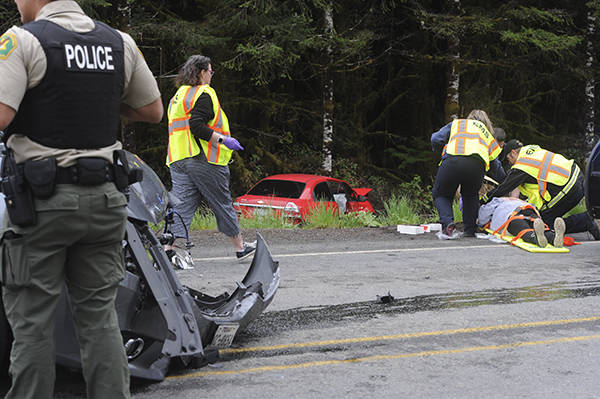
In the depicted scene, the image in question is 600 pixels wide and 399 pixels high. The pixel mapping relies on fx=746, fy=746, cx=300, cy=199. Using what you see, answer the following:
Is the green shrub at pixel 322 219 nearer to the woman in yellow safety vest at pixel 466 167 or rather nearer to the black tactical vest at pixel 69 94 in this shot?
the woman in yellow safety vest at pixel 466 167

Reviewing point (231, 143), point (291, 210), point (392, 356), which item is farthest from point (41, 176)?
point (291, 210)

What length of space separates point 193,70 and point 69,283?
415cm

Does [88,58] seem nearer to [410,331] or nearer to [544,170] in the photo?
[410,331]

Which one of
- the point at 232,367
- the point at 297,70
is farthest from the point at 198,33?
the point at 232,367

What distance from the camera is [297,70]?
21047 mm

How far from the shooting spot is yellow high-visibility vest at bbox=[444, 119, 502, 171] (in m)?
Result: 9.52

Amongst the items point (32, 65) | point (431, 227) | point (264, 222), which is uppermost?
point (32, 65)

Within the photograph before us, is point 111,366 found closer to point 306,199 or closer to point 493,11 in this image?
point 306,199

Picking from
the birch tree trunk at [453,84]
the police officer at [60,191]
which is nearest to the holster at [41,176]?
the police officer at [60,191]

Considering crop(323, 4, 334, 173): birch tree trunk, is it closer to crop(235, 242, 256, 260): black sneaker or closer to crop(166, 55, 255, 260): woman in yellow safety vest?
crop(235, 242, 256, 260): black sneaker

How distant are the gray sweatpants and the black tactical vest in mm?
3973

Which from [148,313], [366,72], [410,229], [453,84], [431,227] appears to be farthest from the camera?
[366,72]

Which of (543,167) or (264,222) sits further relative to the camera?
(264,222)

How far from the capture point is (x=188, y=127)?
6.83 m
